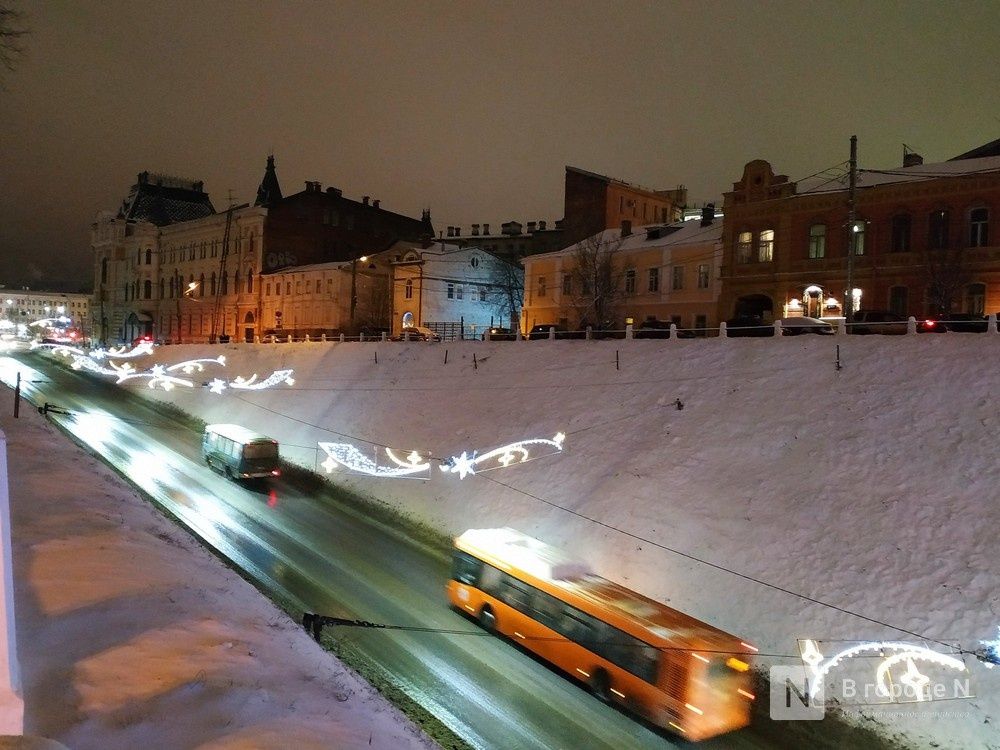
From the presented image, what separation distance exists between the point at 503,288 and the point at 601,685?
166 ft

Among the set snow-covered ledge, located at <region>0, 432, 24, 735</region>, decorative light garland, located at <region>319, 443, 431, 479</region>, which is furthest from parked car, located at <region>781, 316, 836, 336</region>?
snow-covered ledge, located at <region>0, 432, 24, 735</region>

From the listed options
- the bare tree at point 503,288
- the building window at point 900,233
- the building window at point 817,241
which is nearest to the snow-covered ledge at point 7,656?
the building window at point 817,241

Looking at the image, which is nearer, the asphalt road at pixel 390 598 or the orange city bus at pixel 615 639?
the orange city bus at pixel 615 639

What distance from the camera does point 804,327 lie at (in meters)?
25.0

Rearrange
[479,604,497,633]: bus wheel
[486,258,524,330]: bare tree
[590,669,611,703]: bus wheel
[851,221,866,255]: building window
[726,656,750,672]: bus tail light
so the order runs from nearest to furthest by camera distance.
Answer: [726,656,750,672]: bus tail light < [590,669,611,703]: bus wheel < [479,604,497,633]: bus wheel < [851,221,866,255]: building window < [486,258,524,330]: bare tree

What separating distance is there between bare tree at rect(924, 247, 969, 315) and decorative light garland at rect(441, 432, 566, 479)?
791 inches

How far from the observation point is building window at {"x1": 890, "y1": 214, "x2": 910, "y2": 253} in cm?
3300

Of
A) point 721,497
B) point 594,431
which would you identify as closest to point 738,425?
point 721,497

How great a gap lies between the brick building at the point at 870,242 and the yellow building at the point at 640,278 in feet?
7.03

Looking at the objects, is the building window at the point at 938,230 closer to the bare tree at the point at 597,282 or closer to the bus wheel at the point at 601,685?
the bare tree at the point at 597,282

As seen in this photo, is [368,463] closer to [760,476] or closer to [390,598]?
[390,598]

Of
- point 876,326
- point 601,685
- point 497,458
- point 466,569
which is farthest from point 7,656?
point 876,326

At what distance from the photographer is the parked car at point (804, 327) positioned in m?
25.0

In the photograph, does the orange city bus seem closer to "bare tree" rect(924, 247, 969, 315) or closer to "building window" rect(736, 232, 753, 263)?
"bare tree" rect(924, 247, 969, 315)
